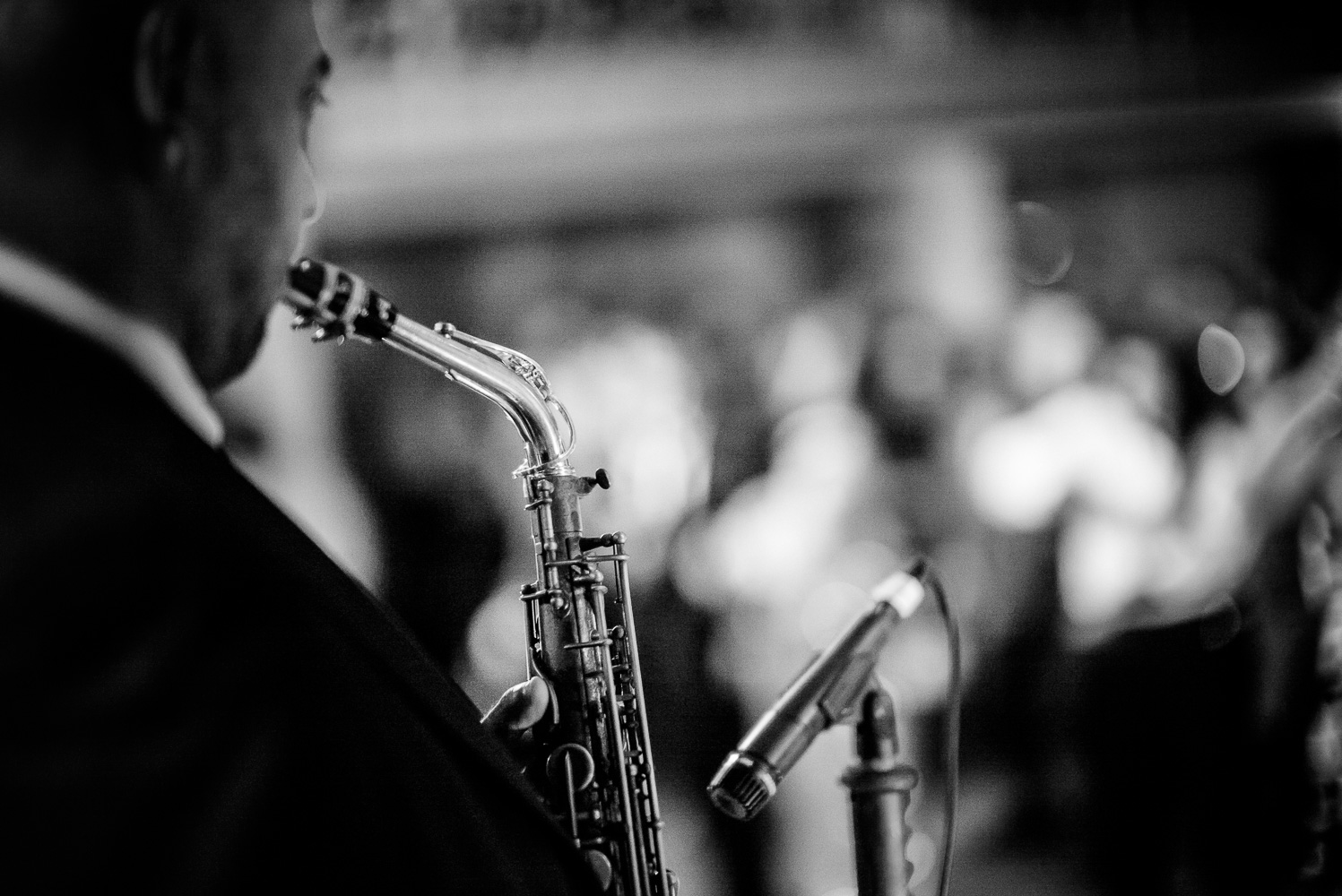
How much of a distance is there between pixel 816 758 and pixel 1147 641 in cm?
143

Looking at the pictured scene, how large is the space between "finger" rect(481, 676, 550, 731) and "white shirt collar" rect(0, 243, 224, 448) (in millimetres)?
592

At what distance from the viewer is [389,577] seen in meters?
5.18

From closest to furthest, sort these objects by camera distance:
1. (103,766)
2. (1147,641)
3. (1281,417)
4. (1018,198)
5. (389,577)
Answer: (103,766) < (1147,641) < (1281,417) < (389,577) < (1018,198)

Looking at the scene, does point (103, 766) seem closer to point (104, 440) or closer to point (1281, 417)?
point (104, 440)

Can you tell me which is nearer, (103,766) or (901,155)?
(103,766)

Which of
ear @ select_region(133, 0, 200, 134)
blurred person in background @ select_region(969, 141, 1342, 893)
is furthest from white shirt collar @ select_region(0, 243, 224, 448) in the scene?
blurred person in background @ select_region(969, 141, 1342, 893)

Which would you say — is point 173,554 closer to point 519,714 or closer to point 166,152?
point 166,152

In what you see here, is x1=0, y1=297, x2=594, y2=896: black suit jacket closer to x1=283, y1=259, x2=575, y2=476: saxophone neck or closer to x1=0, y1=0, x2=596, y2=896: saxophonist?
x1=0, y1=0, x2=596, y2=896: saxophonist

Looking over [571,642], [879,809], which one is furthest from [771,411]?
[879,809]

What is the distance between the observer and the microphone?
1309 mm

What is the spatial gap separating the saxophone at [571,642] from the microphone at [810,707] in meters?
0.14

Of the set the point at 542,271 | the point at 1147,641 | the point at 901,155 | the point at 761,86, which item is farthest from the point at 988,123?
the point at 1147,641

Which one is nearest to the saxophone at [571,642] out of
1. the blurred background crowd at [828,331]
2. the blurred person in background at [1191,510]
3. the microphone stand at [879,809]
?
the microphone stand at [879,809]

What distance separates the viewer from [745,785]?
131cm
